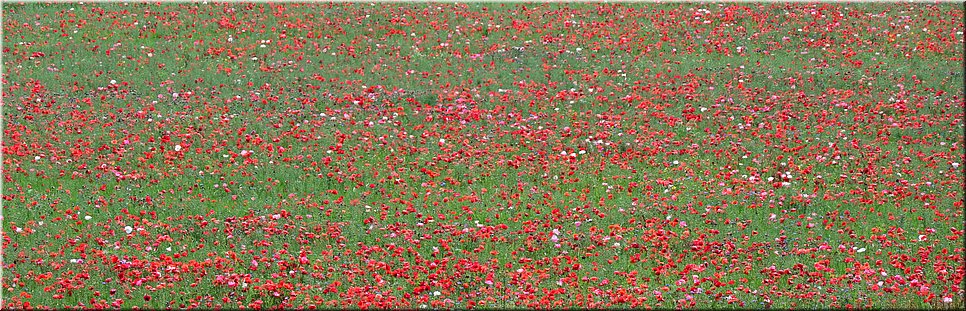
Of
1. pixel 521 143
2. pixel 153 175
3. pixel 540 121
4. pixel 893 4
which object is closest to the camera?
pixel 153 175

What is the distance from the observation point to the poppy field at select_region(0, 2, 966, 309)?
10.7 m

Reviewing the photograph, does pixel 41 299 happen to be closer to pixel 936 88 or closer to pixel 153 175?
pixel 153 175

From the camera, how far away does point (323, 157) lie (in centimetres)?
1508

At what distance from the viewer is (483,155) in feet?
49.6

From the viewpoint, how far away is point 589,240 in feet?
38.6

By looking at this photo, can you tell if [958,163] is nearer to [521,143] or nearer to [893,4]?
[521,143]

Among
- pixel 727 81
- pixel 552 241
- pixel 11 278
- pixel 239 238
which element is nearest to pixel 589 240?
pixel 552 241

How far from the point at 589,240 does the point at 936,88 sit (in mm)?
8736

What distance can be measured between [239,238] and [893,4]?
15.9 meters

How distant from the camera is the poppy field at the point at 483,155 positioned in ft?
35.1

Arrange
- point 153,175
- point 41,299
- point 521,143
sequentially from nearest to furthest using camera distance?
point 41,299 < point 153,175 < point 521,143

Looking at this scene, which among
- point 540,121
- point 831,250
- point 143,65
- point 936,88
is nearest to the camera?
point 831,250

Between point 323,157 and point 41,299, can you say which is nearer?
point 41,299

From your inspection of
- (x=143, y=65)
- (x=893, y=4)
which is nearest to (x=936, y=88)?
(x=893, y=4)
